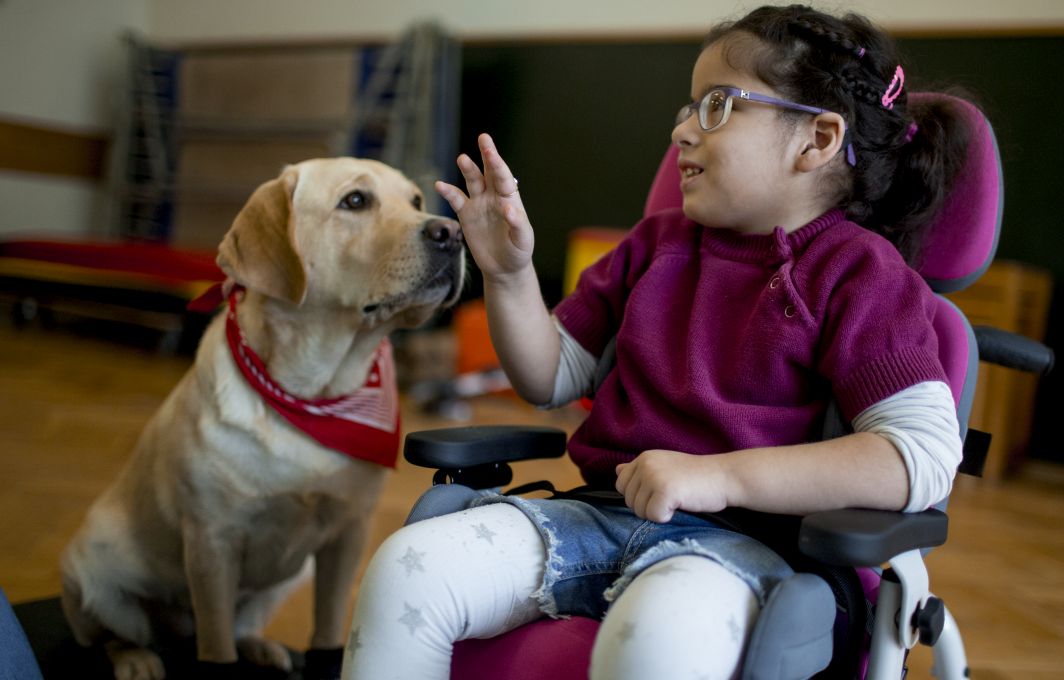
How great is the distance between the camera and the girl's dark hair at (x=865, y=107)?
41.2 inches

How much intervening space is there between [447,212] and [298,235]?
3.17 meters

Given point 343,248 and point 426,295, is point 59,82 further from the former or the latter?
point 426,295

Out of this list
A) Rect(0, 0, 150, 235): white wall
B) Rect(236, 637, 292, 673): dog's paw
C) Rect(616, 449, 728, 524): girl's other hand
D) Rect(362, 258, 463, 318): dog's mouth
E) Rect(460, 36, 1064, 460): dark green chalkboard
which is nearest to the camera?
Rect(616, 449, 728, 524): girl's other hand

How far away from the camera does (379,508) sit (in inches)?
93.1

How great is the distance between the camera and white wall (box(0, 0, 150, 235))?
5.25 m

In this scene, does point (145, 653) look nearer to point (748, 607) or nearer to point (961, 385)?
point (748, 607)

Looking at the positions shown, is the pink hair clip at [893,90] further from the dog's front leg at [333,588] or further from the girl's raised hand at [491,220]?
the dog's front leg at [333,588]

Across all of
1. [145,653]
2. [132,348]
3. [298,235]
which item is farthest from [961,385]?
[132,348]

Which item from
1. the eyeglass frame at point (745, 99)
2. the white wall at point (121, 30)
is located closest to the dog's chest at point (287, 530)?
the eyeglass frame at point (745, 99)

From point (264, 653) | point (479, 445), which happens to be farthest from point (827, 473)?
point (264, 653)

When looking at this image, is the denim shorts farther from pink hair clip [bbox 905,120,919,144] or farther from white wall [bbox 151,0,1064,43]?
white wall [bbox 151,0,1064,43]

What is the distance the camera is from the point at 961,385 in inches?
38.9

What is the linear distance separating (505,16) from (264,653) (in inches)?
149

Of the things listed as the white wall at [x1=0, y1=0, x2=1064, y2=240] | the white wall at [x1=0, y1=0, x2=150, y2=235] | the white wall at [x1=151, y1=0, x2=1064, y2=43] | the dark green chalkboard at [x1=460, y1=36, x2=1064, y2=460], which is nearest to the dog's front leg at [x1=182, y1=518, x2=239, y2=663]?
→ the white wall at [x1=151, y1=0, x2=1064, y2=43]
